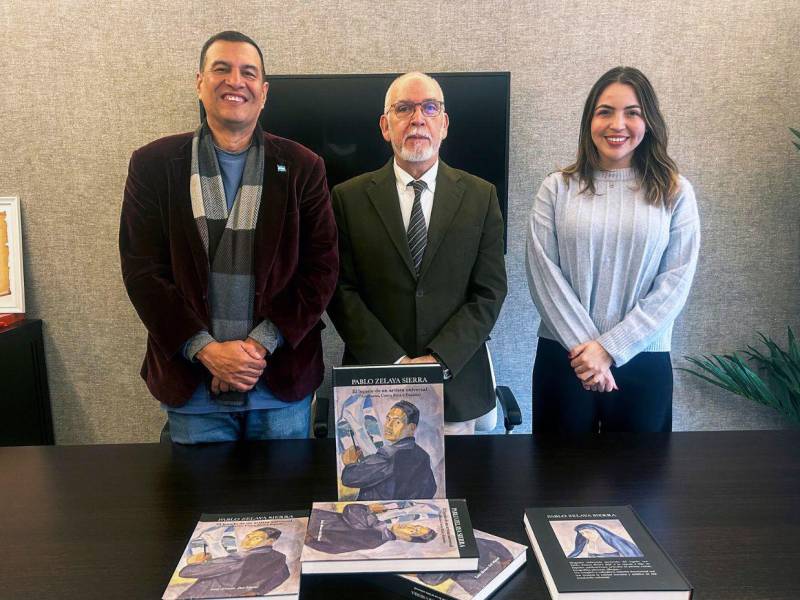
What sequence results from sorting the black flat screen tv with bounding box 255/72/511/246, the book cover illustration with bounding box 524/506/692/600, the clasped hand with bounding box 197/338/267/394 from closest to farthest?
the book cover illustration with bounding box 524/506/692/600, the clasped hand with bounding box 197/338/267/394, the black flat screen tv with bounding box 255/72/511/246

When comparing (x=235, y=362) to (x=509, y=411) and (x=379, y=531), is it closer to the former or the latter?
(x=379, y=531)

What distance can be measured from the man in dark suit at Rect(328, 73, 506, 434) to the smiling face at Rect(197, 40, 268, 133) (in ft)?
1.33

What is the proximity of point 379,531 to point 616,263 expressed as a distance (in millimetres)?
1265

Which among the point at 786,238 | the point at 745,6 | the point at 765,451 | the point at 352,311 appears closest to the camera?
the point at 765,451

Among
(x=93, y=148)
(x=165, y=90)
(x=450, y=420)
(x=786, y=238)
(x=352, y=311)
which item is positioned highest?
(x=165, y=90)

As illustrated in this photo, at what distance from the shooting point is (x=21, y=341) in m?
2.67

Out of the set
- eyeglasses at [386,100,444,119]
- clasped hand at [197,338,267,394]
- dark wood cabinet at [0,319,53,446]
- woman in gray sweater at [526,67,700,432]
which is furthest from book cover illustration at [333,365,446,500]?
dark wood cabinet at [0,319,53,446]

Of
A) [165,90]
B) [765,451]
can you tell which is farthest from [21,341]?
[765,451]

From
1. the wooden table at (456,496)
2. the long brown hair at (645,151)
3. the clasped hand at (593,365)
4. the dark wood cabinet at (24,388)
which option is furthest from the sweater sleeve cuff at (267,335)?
the dark wood cabinet at (24,388)

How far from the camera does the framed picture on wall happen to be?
2.71 meters

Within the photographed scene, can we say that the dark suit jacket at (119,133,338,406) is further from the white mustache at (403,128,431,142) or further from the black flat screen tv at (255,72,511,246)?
the black flat screen tv at (255,72,511,246)

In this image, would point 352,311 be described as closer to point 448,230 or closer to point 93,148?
point 448,230

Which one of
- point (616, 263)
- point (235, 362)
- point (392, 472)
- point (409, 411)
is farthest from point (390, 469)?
point (616, 263)

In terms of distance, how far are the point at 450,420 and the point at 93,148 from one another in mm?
2059
